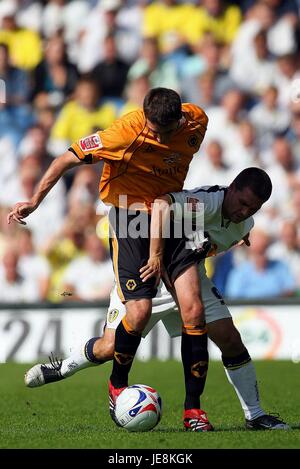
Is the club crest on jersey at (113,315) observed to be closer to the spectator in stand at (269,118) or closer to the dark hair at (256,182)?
the dark hair at (256,182)

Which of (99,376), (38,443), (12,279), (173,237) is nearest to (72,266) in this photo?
(12,279)

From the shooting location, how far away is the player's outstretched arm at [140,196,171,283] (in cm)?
673

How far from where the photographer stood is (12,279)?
1393cm

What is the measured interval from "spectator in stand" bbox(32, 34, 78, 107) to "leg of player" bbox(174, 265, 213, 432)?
31.2 ft

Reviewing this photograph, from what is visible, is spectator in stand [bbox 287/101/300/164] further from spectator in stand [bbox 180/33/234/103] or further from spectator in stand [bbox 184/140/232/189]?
spectator in stand [bbox 180/33/234/103]

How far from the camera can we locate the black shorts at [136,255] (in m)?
6.92

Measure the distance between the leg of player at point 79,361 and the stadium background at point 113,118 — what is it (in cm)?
512

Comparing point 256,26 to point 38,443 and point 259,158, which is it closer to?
point 259,158

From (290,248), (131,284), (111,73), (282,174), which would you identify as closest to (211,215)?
(131,284)

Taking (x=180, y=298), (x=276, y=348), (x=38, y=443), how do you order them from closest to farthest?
(x=38, y=443) → (x=180, y=298) → (x=276, y=348)

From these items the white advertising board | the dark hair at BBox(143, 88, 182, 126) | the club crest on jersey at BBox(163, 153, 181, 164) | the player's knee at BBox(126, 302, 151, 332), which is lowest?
the white advertising board

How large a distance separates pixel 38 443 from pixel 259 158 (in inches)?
350

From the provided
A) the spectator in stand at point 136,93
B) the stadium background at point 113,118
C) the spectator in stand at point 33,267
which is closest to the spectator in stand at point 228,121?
the stadium background at point 113,118

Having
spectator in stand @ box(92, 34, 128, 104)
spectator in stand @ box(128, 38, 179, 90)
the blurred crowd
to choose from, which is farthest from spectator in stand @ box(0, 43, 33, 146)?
spectator in stand @ box(128, 38, 179, 90)
